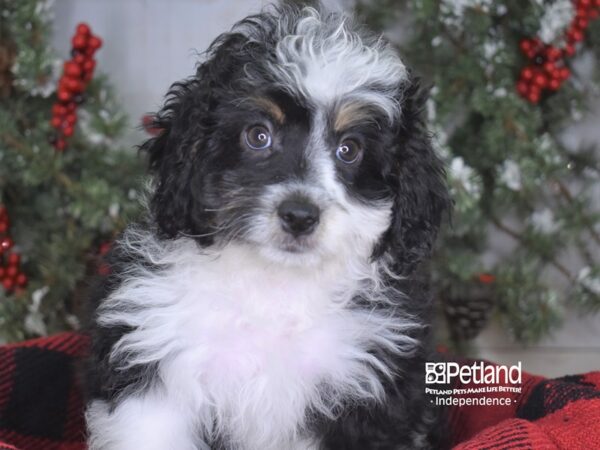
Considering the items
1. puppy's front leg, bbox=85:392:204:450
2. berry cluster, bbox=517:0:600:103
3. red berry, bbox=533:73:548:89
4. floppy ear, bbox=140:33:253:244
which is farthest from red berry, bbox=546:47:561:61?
puppy's front leg, bbox=85:392:204:450

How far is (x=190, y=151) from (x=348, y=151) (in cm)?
49

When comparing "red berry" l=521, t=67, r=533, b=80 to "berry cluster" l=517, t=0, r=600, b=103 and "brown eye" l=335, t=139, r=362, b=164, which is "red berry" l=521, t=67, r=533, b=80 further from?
"brown eye" l=335, t=139, r=362, b=164

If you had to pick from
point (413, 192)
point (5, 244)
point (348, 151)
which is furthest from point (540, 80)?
point (5, 244)

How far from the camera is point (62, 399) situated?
3461 millimetres

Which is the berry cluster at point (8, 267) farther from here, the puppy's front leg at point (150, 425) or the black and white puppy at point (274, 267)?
the puppy's front leg at point (150, 425)

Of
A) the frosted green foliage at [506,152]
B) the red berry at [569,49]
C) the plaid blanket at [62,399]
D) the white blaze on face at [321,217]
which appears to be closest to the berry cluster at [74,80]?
the plaid blanket at [62,399]

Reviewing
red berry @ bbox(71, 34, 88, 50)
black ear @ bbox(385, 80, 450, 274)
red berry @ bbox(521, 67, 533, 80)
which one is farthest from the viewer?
red berry @ bbox(521, 67, 533, 80)

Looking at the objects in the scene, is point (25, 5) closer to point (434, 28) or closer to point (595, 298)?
point (434, 28)

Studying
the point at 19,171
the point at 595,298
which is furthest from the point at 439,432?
the point at 19,171

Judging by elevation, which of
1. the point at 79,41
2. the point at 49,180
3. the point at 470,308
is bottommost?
the point at 470,308

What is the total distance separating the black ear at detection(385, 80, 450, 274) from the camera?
2660 mm

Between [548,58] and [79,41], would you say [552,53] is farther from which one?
[79,41]

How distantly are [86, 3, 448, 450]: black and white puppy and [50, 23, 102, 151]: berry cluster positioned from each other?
1.89 metres

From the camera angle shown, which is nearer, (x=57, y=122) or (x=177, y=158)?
(x=177, y=158)
